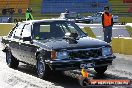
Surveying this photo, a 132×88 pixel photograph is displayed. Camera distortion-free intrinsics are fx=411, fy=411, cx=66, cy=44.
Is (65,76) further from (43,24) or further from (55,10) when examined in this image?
(55,10)

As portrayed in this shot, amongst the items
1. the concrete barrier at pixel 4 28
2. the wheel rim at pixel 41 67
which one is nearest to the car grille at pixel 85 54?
the wheel rim at pixel 41 67

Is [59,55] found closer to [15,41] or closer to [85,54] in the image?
[85,54]

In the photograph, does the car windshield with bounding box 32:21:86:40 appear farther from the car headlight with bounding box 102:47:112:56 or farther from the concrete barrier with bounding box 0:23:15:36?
the concrete barrier with bounding box 0:23:15:36

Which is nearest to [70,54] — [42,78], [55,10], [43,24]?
[42,78]

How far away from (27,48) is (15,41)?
3.73 ft

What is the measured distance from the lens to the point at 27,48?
11148 mm

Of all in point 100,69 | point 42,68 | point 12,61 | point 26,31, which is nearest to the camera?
point 42,68

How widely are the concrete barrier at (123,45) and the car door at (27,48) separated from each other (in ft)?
20.9

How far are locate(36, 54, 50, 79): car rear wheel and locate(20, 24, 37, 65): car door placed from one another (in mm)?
326

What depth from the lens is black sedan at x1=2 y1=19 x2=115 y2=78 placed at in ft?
31.8

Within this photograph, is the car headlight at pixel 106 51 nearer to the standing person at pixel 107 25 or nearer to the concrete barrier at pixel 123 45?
the concrete barrier at pixel 123 45

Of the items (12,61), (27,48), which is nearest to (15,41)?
(12,61)

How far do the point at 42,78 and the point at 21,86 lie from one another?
0.89 metres

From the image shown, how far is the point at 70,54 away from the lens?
31.8 ft
